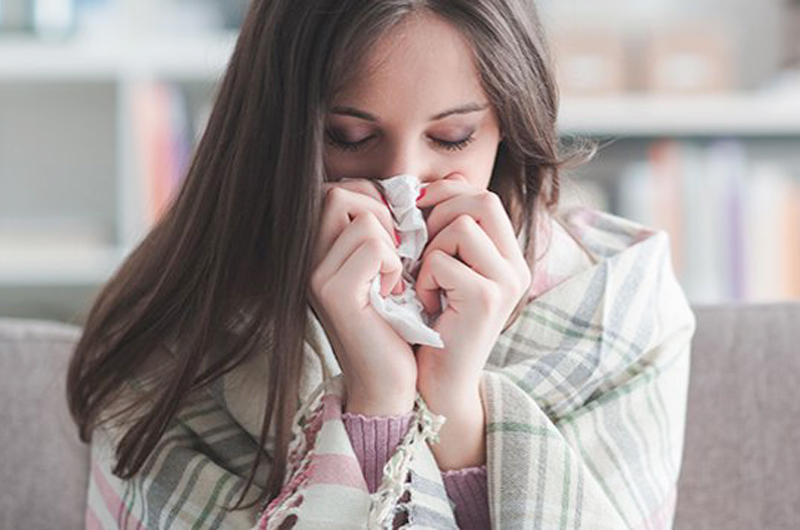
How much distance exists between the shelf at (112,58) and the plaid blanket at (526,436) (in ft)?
5.28

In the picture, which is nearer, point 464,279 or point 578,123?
point 464,279

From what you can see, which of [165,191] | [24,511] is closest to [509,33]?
[24,511]

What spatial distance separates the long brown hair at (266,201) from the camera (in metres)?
1.11

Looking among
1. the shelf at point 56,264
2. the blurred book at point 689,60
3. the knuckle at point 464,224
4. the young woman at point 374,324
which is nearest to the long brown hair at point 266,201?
the young woman at point 374,324

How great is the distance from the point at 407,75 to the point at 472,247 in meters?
0.15

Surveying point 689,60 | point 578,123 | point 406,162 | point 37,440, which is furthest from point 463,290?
point 689,60

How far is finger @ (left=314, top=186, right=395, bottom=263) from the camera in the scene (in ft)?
3.69

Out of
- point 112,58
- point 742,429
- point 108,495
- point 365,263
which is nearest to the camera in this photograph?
point 365,263

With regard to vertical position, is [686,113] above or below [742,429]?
above

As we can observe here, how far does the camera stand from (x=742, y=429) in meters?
1.43

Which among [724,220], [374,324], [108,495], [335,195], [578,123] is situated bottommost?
[108,495]

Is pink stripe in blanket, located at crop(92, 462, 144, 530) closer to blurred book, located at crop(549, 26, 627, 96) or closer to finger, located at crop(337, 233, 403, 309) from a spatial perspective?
finger, located at crop(337, 233, 403, 309)

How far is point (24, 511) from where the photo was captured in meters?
1.45

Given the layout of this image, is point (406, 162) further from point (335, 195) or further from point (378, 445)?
point (378, 445)
